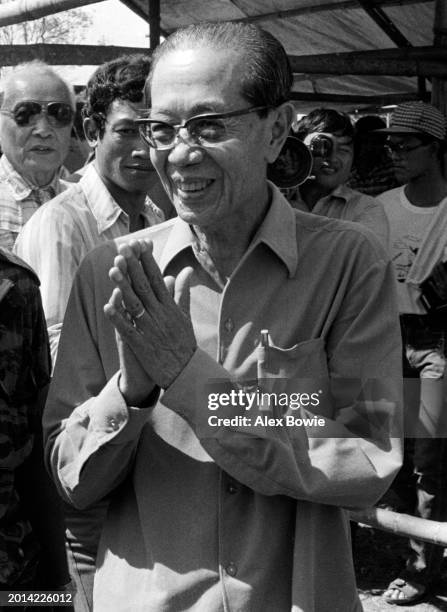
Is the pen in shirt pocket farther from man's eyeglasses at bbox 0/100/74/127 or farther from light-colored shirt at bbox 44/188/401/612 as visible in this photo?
man's eyeglasses at bbox 0/100/74/127

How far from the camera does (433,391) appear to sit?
14.5 ft

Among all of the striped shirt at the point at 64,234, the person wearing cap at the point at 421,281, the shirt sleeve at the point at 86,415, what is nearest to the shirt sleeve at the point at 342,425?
the shirt sleeve at the point at 86,415

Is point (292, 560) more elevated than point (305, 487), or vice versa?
point (305, 487)

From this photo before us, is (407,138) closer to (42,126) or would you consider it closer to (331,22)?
(42,126)

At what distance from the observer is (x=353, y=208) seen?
480 cm

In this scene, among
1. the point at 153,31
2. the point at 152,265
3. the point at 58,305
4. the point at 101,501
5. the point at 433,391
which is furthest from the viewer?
the point at 153,31

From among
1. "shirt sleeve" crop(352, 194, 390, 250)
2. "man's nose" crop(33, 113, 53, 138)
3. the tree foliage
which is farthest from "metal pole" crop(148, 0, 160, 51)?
the tree foliage

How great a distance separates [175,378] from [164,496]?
10.0 inches

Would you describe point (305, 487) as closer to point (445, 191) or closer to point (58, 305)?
point (58, 305)

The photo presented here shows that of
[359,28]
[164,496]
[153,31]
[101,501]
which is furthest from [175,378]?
[359,28]

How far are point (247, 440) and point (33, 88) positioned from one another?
8.60 feet

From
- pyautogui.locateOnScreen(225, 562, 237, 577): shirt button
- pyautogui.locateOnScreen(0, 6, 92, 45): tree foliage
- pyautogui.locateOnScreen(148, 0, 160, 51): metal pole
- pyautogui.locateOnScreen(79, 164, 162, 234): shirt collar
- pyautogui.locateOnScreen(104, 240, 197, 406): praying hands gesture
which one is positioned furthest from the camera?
pyautogui.locateOnScreen(0, 6, 92, 45): tree foliage

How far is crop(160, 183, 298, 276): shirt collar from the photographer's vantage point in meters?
1.83

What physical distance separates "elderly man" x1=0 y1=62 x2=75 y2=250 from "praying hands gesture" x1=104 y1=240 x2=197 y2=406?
2.30 m
